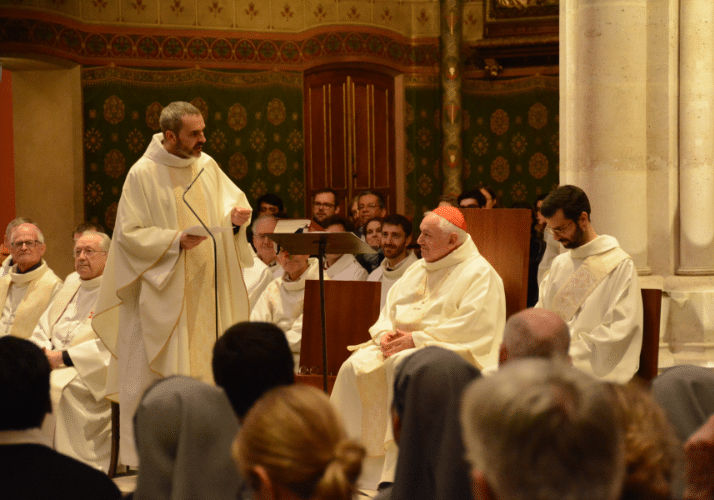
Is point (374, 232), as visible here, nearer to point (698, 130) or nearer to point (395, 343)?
point (395, 343)

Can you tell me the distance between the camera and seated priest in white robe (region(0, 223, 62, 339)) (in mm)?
6578

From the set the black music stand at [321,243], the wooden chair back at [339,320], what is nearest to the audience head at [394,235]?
the wooden chair back at [339,320]

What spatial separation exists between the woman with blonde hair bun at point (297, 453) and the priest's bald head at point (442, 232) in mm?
3930

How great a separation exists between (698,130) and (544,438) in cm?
470

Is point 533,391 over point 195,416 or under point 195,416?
over

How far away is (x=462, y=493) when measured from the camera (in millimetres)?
2305

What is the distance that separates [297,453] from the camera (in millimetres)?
1671

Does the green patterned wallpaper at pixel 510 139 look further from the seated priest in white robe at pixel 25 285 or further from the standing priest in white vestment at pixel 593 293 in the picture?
the standing priest in white vestment at pixel 593 293

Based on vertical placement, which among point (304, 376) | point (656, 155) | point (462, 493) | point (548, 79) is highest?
point (548, 79)

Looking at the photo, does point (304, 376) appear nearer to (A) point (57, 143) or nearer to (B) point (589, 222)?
(B) point (589, 222)

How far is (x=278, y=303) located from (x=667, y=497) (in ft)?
16.6

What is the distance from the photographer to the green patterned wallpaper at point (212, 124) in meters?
10.3

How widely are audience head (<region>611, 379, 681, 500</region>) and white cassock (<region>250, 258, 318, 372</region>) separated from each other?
4686mm

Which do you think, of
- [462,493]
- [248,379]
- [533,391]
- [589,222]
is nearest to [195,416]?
[248,379]
